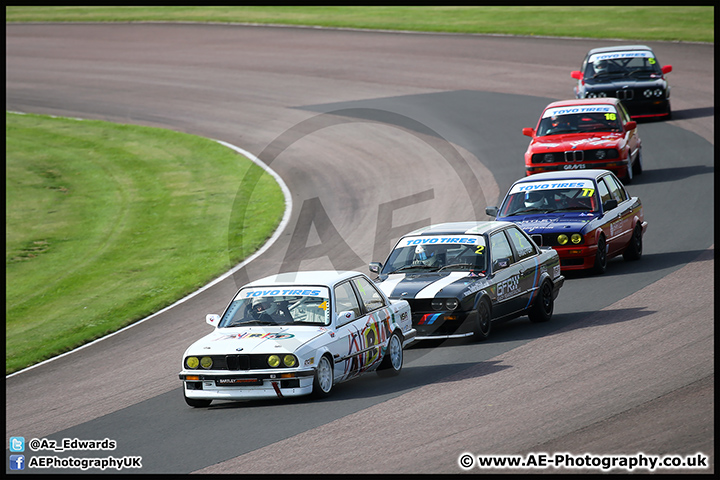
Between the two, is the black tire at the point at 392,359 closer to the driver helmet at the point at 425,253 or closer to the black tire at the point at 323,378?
the black tire at the point at 323,378

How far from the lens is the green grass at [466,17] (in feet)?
149

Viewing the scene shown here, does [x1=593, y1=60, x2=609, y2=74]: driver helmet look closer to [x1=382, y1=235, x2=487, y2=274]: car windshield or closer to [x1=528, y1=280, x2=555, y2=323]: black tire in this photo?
[x1=528, y1=280, x2=555, y2=323]: black tire

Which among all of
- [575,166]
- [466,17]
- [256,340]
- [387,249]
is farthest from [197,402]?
[466,17]

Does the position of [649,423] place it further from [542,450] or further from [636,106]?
[636,106]

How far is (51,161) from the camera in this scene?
3123 cm

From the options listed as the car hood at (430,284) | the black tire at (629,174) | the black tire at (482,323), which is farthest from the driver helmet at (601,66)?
the black tire at (482,323)

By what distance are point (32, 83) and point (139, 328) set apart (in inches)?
1182

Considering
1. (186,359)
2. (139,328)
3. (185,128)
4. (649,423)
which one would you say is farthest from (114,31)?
(649,423)

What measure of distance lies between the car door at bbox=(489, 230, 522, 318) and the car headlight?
14.5ft

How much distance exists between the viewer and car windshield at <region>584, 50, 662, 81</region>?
2873 cm

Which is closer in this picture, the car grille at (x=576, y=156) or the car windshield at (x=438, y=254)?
the car windshield at (x=438, y=254)

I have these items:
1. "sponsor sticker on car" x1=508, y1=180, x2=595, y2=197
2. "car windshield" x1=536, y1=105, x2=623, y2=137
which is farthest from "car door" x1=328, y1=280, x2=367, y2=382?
"car windshield" x1=536, y1=105, x2=623, y2=137

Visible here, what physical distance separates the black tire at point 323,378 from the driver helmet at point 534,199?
7.44m

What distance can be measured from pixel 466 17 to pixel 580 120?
3162cm
